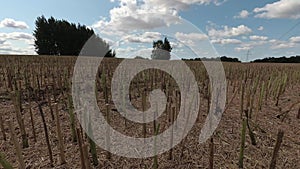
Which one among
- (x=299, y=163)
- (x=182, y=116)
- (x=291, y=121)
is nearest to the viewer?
(x=299, y=163)

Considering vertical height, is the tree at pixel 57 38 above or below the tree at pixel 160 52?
above

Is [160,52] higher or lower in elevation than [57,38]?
lower

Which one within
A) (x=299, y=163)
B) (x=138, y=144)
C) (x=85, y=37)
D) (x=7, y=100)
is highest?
(x=85, y=37)

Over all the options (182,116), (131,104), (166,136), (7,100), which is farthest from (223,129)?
(7,100)

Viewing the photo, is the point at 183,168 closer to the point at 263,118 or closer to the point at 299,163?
the point at 299,163

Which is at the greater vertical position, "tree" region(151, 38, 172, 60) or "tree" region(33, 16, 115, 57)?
"tree" region(33, 16, 115, 57)

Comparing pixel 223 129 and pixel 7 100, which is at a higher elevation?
pixel 7 100

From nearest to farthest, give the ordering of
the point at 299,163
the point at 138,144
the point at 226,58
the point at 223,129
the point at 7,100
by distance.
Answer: the point at 299,163 → the point at 138,144 → the point at 223,129 → the point at 7,100 → the point at 226,58

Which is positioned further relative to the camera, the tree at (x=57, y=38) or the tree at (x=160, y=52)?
the tree at (x=57, y=38)

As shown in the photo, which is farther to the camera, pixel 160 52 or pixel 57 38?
pixel 57 38

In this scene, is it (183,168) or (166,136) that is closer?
(183,168)

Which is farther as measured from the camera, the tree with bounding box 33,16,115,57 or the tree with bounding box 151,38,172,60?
the tree with bounding box 33,16,115,57

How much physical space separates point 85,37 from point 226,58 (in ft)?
81.0

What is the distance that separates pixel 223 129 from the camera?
2.70 metres
